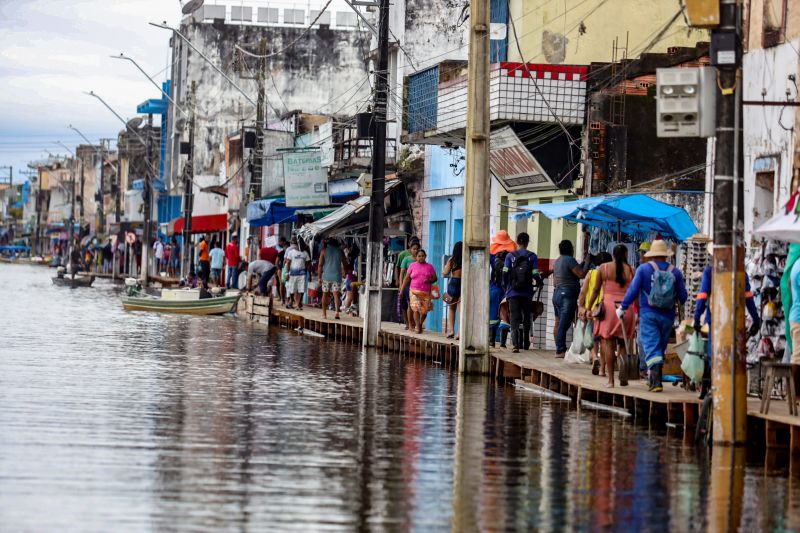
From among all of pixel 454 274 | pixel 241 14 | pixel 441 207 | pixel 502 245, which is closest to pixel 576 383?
pixel 502 245

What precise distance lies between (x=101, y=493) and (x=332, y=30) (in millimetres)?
64516

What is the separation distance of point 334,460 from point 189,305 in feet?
101

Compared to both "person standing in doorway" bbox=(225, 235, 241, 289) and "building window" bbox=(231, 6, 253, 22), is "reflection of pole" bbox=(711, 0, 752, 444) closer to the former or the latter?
"person standing in doorway" bbox=(225, 235, 241, 289)

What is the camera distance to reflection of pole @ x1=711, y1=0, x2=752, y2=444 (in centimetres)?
1467

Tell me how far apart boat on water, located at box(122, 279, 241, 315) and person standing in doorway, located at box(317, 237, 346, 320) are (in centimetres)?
632

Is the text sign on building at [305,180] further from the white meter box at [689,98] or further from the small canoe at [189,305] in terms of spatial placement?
the white meter box at [689,98]

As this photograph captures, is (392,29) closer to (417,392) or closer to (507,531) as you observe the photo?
(417,392)

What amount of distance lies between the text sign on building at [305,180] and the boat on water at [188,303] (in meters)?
3.45

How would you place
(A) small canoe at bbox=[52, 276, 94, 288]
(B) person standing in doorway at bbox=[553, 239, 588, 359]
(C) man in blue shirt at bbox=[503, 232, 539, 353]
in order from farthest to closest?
(A) small canoe at bbox=[52, 276, 94, 288], (C) man in blue shirt at bbox=[503, 232, 539, 353], (B) person standing in doorway at bbox=[553, 239, 588, 359]

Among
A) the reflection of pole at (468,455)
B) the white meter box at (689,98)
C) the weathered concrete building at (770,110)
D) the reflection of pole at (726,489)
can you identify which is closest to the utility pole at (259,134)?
the weathered concrete building at (770,110)

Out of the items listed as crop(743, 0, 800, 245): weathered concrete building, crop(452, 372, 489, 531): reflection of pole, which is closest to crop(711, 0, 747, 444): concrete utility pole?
crop(452, 372, 489, 531): reflection of pole

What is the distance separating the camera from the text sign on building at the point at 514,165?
29.2 meters

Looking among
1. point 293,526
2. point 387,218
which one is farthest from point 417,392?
point 387,218

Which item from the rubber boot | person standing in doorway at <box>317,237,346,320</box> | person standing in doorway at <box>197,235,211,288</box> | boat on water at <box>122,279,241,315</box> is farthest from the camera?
person standing in doorway at <box>197,235,211,288</box>
